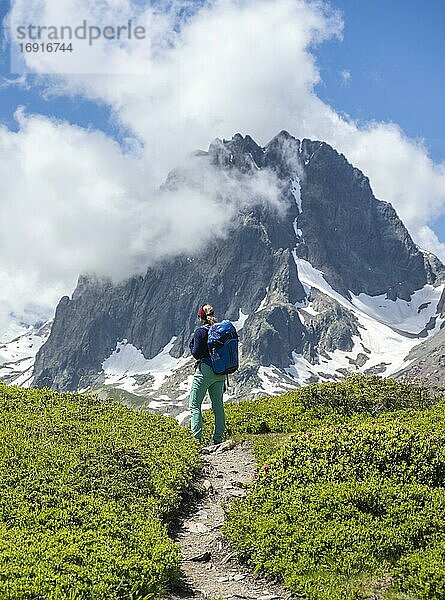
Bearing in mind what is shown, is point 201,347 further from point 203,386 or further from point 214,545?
point 214,545

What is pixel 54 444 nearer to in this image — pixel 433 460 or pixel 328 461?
pixel 328 461

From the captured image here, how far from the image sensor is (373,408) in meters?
19.0

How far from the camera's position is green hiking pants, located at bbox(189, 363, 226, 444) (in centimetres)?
1773

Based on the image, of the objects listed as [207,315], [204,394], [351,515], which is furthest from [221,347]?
[351,515]

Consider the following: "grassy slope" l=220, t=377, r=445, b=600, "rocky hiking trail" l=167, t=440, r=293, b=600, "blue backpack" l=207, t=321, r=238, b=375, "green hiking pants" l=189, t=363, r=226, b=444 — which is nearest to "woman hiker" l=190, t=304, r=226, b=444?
"green hiking pants" l=189, t=363, r=226, b=444

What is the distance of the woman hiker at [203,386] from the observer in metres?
17.7

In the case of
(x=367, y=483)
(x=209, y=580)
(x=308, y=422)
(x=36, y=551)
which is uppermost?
(x=308, y=422)

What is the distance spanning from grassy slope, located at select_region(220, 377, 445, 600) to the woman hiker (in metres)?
5.08

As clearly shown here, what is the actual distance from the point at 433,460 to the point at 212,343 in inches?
315

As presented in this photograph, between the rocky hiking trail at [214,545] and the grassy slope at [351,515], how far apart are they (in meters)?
0.28

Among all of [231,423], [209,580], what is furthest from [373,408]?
[209,580]

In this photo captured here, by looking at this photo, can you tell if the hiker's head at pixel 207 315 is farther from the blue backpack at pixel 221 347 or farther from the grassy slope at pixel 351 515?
the grassy slope at pixel 351 515

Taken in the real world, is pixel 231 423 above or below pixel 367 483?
above

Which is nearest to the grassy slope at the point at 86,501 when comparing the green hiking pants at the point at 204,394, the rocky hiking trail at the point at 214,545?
the rocky hiking trail at the point at 214,545
